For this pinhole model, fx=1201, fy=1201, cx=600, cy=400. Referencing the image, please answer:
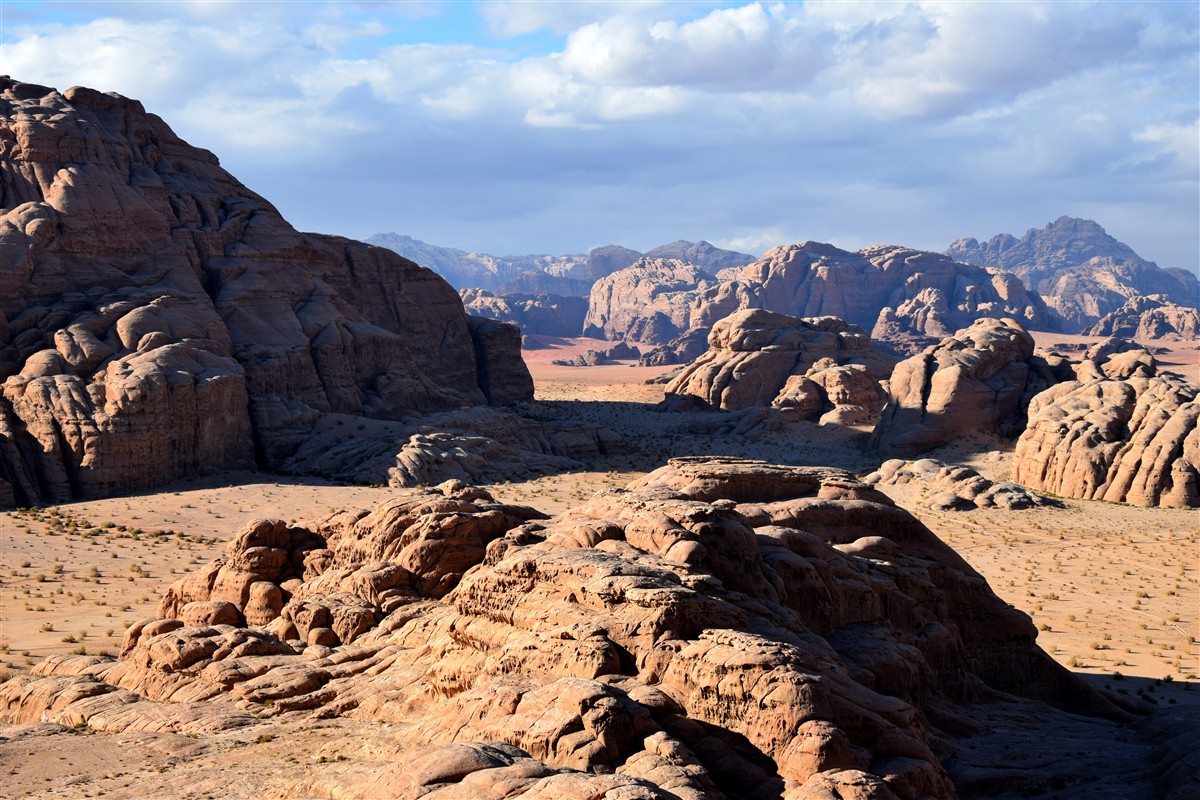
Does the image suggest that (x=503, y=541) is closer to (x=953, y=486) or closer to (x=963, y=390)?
(x=953, y=486)

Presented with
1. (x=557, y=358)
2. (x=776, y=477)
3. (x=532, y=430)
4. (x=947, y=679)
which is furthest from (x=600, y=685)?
(x=557, y=358)

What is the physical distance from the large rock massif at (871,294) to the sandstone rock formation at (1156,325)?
8.03m

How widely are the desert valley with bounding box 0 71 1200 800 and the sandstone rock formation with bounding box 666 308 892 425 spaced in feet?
0.85

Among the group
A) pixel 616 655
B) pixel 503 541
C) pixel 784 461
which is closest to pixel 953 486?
pixel 784 461

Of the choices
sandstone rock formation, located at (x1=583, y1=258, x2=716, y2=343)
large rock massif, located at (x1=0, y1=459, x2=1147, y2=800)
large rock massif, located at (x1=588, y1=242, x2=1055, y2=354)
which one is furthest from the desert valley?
sandstone rock formation, located at (x1=583, y1=258, x2=716, y2=343)

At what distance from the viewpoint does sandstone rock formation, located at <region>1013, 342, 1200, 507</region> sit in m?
49.8

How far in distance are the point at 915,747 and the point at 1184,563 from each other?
30430 millimetres

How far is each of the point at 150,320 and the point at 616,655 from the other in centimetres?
4124

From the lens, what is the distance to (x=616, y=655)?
659 inches

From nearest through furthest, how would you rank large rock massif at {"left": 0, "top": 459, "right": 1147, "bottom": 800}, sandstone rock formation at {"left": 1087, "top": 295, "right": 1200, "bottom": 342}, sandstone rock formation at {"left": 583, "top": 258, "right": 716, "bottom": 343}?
large rock massif at {"left": 0, "top": 459, "right": 1147, "bottom": 800}, sandstone rock formation at {"left": 1087, "top": 295, "right": 1200, "bottom": 342}, sandstone rock formation at {"left": 583, "top": 258, "right": 716, "bottom": 343}

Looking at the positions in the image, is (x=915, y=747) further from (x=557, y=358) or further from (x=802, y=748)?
(x=557, y=358)

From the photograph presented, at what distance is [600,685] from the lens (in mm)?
15586

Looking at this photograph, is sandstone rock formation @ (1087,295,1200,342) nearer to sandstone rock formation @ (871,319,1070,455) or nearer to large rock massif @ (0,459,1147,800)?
sandstone rock formation @ (871,319,1070,455)

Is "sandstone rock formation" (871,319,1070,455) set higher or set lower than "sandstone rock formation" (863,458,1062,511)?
higher
